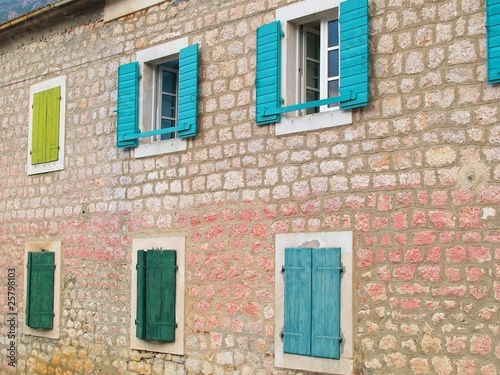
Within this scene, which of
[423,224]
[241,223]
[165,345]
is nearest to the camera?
[423,224]

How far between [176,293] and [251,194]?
154 cm

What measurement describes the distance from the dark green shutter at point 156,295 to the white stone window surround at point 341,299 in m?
1.54

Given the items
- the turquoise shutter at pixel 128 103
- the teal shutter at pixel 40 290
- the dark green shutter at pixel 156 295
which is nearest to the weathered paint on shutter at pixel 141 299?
the dark green shutter at pixel 156 295

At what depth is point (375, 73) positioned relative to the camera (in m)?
7.12

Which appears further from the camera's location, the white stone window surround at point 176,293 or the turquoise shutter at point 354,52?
the white stone window surround at point 176,293

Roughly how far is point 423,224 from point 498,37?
1632 millimetres

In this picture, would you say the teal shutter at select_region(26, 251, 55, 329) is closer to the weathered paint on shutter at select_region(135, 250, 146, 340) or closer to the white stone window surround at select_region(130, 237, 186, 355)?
the white stone window surround at select_region(130, 237, 186, 355)

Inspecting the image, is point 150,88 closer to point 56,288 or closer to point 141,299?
point 141,299

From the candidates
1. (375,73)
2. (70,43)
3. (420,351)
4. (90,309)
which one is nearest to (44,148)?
(70,43)

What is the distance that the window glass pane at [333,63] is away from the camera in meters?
7.71

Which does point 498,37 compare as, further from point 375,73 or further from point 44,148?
point 44,148

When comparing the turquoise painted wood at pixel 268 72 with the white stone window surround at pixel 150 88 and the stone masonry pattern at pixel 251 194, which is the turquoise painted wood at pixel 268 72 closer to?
the stone masonry pattern at pixel 251 194

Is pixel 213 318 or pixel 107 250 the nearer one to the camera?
pixel 213 318

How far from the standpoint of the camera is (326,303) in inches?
285
